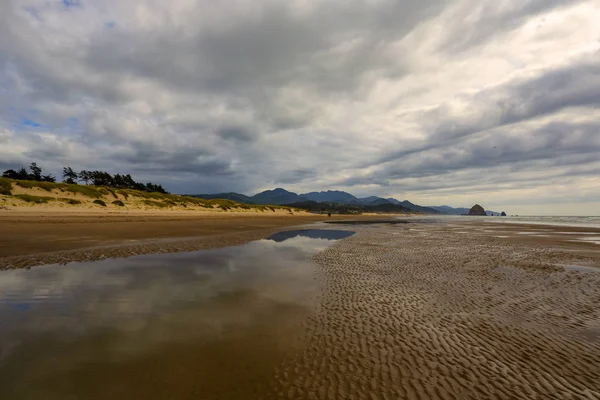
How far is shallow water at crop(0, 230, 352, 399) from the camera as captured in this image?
4.89 meters

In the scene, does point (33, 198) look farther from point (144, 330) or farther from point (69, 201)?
point (144, 330)

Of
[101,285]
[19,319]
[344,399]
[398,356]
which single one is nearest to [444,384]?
[398,356]

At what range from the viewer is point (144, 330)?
7086mm

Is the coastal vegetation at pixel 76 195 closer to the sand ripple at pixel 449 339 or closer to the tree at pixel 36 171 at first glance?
the tree at pixel 36 171

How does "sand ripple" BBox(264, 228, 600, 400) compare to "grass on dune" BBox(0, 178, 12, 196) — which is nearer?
"sand ripple" BBox(264, 228, 600, 400)

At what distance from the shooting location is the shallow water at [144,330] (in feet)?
16.0

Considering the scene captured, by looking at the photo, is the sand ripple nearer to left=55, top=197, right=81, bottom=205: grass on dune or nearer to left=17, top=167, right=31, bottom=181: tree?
left=55, top=197, right=81, bottom=205: grass on dune

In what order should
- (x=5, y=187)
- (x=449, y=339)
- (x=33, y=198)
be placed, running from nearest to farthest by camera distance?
(x=449, y=339) < (x=5, y=187) < (x=33, y=198)

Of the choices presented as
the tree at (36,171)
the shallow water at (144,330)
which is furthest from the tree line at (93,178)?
the shallow water at (144,330)

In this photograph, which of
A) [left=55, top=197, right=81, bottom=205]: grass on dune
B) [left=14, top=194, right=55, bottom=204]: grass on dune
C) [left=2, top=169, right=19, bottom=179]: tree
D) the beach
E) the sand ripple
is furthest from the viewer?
[left=2, top=169, right=19, bottom=179]: tree

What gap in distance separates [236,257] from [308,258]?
513 centimetres

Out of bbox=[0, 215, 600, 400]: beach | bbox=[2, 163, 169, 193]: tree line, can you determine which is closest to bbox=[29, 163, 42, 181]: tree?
bbox=[2, 163, 169, 193]: tree line

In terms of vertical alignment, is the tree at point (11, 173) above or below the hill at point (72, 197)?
above

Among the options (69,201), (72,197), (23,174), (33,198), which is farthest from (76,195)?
(23,174)
